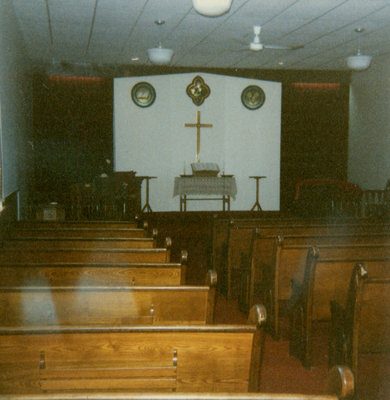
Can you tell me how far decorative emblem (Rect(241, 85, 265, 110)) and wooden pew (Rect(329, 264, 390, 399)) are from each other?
336 inches

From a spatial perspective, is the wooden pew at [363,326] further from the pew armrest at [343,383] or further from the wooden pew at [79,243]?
the wooden pew at [79,243]

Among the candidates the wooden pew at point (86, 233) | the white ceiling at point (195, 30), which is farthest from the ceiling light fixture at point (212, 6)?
the wooden pew at point (86, 233)

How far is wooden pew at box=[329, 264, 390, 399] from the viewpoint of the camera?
2.44 m

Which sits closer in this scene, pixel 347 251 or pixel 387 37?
pixel 347 251

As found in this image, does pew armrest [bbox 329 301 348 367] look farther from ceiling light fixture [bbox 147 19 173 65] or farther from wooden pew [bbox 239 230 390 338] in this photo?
ceiling light fixture [bbox 147 19 173 65]

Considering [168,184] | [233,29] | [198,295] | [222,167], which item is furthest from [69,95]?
[198,295]

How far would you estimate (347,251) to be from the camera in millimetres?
3506

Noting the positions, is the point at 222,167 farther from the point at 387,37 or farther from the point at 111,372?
the point at 111,372

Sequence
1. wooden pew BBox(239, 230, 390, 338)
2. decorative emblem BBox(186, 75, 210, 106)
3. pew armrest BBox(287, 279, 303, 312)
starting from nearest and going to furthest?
pew armrest BBox(287, 279, 303, 312)
wooden pew BBox(239, 230, 390, 338)
decorative emblem BBox(186, 75, 210, 106)

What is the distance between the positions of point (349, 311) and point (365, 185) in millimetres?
8575

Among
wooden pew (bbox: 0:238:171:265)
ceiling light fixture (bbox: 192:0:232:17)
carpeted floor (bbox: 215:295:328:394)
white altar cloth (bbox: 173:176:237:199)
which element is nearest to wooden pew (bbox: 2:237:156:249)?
wooden pew (bbox: 0:238:171:265)

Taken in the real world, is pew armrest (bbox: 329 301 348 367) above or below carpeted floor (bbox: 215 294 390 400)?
above

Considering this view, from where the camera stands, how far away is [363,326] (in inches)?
104

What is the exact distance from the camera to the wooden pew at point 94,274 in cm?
266
